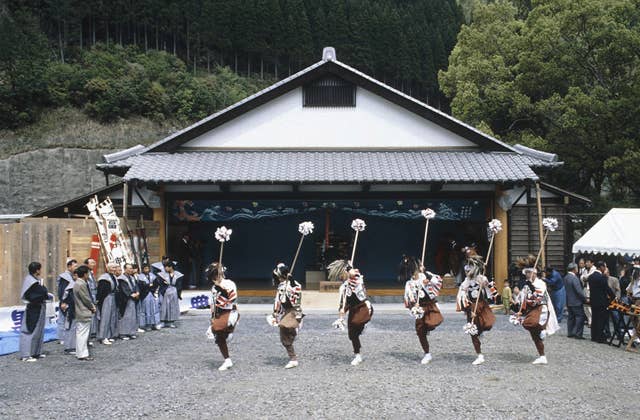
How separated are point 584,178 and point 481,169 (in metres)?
9.95

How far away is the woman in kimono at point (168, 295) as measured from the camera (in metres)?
15.2

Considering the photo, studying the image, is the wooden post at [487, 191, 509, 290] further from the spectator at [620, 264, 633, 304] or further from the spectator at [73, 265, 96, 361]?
the spectator at [73, 265, 96, 361]

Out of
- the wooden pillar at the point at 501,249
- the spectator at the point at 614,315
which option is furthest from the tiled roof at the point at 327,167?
the spectator at the point at 614,315

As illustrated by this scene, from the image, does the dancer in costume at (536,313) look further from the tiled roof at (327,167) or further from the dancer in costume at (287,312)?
the tiled roof at (327,167)

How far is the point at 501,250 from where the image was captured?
1955 cm

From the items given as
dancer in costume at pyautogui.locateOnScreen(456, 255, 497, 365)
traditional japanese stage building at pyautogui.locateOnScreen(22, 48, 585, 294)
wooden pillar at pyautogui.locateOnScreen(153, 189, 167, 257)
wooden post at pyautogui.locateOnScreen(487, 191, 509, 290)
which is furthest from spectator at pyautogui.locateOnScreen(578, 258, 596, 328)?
wooden pillar at pyautogui.locateOnScreen(153, 189, 167, 257)

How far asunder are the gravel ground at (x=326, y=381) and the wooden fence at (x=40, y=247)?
2877 millimetres

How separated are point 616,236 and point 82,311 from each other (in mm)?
11562

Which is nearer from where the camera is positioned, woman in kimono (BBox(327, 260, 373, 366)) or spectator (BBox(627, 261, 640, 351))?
woman in kimono (BBox(327, 260, 373, 366))

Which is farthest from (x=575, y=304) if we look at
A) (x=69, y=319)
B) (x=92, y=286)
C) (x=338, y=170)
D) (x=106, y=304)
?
(x=69, y=319)

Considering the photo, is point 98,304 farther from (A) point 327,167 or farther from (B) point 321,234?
(B) point 321,234

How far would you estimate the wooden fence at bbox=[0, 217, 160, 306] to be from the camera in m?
14.1

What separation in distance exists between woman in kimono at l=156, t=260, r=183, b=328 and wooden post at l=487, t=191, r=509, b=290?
31.2 feet

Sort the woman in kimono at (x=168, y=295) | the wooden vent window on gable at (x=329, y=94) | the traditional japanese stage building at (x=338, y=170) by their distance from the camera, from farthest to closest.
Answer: the wooden vent window on gable at (x=329, y=94) → the traditional japanese stage building at (x=338, y=170) → the woman in kimono at (x=168, y=295)
